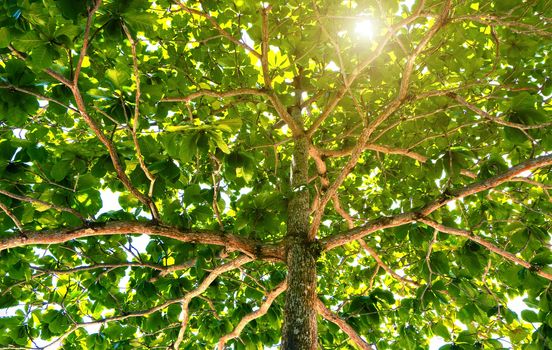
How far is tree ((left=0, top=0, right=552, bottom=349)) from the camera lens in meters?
2.48

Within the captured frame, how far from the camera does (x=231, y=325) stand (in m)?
4.41

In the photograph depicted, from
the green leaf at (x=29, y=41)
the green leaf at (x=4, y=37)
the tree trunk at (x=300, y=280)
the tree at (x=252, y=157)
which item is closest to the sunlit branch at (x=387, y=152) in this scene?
the tree at (x=252, y=157)

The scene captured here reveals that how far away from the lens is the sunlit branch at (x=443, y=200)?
2.77 m

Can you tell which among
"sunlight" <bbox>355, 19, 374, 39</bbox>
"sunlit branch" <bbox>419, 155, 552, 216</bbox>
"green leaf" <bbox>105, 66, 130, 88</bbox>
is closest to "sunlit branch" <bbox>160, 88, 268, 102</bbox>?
"green leaf" <bbox>105, 66, 130, 88</bbox>

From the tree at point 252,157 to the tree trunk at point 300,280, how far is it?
1cm

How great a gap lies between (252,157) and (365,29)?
141 centimetres

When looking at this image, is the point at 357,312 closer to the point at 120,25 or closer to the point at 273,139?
the point at 273,139

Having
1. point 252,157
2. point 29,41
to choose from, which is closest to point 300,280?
point 252,157

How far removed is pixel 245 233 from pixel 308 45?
7.19 feet

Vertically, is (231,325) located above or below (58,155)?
below

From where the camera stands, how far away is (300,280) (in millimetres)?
2996

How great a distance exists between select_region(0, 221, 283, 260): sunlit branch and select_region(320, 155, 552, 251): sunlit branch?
0.54 meters

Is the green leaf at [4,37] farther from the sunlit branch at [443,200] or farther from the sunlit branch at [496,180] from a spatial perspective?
the sunlit branch at [496,180]

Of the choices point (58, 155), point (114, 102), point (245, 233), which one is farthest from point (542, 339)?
point (58, 155)
